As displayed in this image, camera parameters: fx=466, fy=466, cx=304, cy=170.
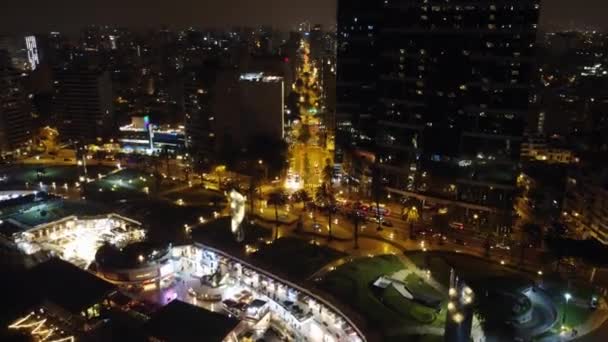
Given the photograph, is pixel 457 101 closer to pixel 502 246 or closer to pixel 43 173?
pixel 502 246

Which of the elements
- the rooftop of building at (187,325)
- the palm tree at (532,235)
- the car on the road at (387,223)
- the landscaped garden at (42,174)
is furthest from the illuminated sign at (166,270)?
the palm tree at (532,235)

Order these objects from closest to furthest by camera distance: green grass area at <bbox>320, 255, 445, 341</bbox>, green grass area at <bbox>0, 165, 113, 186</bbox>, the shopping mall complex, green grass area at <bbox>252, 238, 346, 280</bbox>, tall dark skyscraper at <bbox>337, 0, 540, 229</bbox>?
the shopping mall complex
green grass area at <bbox>320, 255, 445, 341</bbox>
green grass area at <bbox>252, 238, 346, 280</bbox>
tall dark skyscraper at <bbox>337, 0, 540, 229</bbox>
green grass area at <bbox>0, 165, 113, 186</bbox>

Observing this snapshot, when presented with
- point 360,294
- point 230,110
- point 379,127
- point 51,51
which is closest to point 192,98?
point 230,110

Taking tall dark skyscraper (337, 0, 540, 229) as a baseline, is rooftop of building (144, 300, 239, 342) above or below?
below

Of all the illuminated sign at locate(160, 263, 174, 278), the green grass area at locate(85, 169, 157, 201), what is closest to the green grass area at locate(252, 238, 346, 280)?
the illuminated sign at locate(160, 263, 174, 278)

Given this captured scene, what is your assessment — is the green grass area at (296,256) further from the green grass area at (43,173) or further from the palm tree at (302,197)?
the green grass area at (43,173)

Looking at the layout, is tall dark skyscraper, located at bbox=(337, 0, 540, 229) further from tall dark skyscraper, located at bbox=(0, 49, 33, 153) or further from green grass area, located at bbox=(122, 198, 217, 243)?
tall dark skyscraper, located at bbox=(0, 49, 33, 153)
